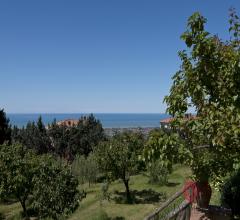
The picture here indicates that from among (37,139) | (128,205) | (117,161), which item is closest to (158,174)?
(117,161)

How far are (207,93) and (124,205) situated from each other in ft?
52.3

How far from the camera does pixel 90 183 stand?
32.3 m

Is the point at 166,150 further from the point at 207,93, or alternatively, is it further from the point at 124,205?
the point at 124,205

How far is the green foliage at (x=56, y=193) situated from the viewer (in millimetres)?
14984

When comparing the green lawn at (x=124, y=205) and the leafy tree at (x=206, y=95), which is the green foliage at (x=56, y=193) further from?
the leafy tree at (x=206, y=95)

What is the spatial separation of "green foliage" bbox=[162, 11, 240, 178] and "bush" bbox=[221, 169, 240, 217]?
251 centimetres

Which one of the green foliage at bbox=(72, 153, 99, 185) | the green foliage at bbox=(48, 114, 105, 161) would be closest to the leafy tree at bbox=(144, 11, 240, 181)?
the green foliage at bbox=(72, 153, 99, 185)

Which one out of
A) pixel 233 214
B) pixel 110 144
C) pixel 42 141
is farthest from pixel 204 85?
pixel 42 141

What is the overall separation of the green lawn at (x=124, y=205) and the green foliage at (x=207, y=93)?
9.82m

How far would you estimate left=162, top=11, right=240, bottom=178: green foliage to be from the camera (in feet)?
21.1

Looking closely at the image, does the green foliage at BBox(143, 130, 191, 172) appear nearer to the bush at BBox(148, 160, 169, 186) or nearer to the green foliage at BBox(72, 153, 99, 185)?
the bush at BBox(148, 160, 169, 186)

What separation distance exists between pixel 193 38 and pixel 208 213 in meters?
4.94

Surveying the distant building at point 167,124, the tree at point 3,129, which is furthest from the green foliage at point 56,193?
the tree at point 3,129

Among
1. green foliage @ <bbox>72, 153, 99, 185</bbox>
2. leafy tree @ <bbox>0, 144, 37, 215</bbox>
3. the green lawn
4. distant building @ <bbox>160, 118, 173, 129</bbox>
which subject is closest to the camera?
distant building @ <bbox>160, 118, 173, 129</bbox>
